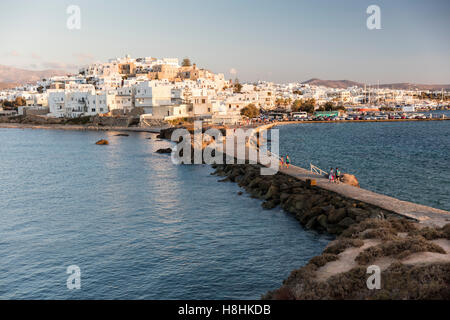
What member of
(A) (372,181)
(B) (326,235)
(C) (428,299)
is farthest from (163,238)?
(A) (372,181)

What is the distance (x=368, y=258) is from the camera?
11.5 metres

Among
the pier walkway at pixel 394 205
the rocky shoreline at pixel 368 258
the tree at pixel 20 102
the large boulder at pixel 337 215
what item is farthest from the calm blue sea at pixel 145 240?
the tree at pixel 20 102

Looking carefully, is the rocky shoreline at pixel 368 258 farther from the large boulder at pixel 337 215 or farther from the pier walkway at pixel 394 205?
the pier walkway at pixel 394 205

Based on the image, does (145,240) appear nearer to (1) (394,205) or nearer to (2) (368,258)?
(2) (368,258)

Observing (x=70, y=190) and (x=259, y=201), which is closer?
(x=259, y=201)

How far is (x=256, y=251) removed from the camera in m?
15.6

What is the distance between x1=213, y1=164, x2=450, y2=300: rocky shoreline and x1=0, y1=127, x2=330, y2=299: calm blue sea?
1.36 m

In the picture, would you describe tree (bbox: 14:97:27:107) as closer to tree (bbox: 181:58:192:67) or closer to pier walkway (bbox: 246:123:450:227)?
tree (bbox: 181:58:192:67)

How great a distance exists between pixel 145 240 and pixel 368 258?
9.72m

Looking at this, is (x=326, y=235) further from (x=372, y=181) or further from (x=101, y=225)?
(x=372, y=181)

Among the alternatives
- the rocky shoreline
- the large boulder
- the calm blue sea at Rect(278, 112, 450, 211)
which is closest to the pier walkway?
the rocky shoreline

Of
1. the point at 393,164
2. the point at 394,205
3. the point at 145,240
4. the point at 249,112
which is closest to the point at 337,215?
the point at 394,205
